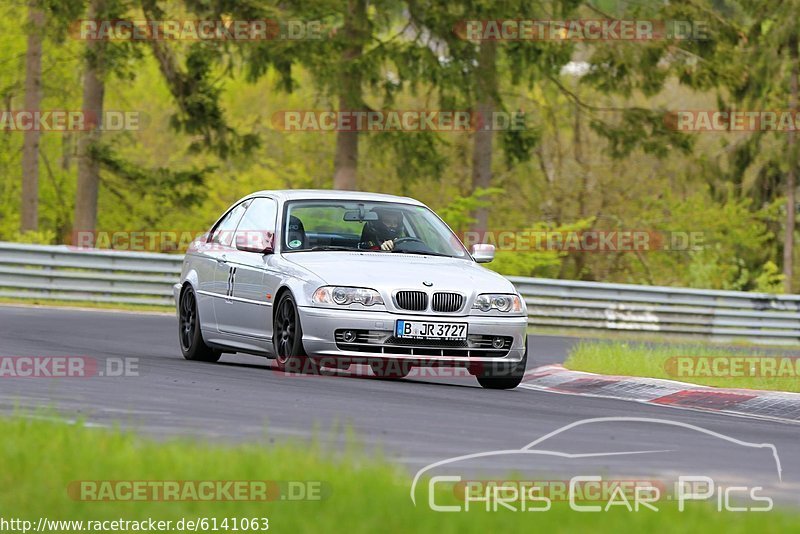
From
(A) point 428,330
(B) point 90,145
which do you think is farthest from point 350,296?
(B) point 90,145

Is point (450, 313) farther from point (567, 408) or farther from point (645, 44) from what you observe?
point (645, 44)

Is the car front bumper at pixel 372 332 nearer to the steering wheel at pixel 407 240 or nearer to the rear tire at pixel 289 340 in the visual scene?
the rear tire at pixel 289 340

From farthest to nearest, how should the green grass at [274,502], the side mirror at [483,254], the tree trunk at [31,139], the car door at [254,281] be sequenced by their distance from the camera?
the tree trunk at [31,139], the side mirror at [483,254], the car door at [254,281], the green grass at [274,502]

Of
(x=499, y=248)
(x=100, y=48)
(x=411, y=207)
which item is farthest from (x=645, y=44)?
(x=411, y=207)

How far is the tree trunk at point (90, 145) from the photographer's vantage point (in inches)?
1302

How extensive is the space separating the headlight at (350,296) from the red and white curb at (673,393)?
2.21 meters

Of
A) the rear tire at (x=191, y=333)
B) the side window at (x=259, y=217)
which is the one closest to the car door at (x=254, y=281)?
A: the side window at (x=259, y=217)

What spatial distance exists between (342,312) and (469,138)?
99.3 ft

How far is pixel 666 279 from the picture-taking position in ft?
134

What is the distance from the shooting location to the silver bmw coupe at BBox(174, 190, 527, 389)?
39.3 feet

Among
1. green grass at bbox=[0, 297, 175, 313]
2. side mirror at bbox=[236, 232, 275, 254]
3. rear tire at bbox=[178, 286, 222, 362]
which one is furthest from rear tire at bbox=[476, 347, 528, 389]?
green grass at bbox=[0, 297, 175, 313]

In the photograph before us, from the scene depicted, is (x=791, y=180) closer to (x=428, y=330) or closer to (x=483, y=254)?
(x=483, y=254)

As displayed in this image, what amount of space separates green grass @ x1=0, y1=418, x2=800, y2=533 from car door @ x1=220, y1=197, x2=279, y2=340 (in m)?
5.50

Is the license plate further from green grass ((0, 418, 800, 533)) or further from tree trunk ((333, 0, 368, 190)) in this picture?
tree trunk ((333, 0, 368, 190))
